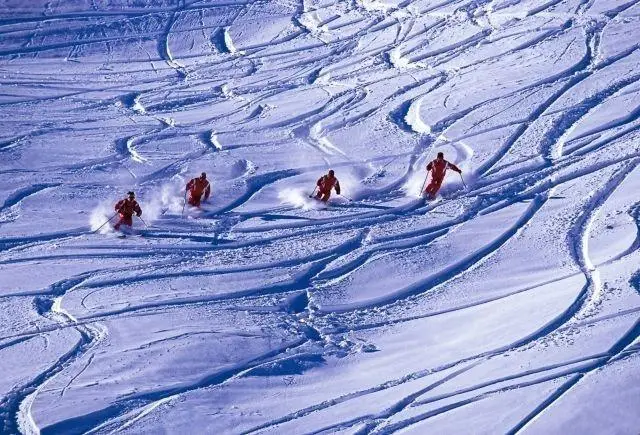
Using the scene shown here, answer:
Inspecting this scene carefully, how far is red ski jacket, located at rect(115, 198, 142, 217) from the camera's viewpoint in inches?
666

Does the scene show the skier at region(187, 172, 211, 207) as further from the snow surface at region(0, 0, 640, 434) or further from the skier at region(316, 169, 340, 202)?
the skier at region(316, 169, 340, 202)

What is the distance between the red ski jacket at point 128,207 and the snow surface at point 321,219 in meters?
0.31

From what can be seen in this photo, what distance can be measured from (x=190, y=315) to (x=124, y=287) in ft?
5.16

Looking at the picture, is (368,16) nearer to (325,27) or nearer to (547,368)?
(325,27)

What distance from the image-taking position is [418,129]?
2217 centimetres

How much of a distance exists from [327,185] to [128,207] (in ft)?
10.9

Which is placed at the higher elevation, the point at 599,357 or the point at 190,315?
the point at 190,315

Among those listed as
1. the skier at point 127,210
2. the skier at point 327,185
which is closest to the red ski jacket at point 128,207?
the skier at point 127,210

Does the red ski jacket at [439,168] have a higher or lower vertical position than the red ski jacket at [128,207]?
lower

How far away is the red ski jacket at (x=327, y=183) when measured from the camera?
18.2 meters

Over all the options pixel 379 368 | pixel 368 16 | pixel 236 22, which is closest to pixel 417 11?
pixel 368 16

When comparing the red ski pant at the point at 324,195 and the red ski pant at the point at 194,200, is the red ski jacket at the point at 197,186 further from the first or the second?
the red ski pant at the point at 324,195

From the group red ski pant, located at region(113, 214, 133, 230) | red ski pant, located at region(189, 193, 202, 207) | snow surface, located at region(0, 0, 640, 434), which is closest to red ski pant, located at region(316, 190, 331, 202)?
snow surface, located at region(0, 0, 640, 434)

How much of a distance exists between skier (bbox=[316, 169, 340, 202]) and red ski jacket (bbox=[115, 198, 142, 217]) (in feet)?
10.1
